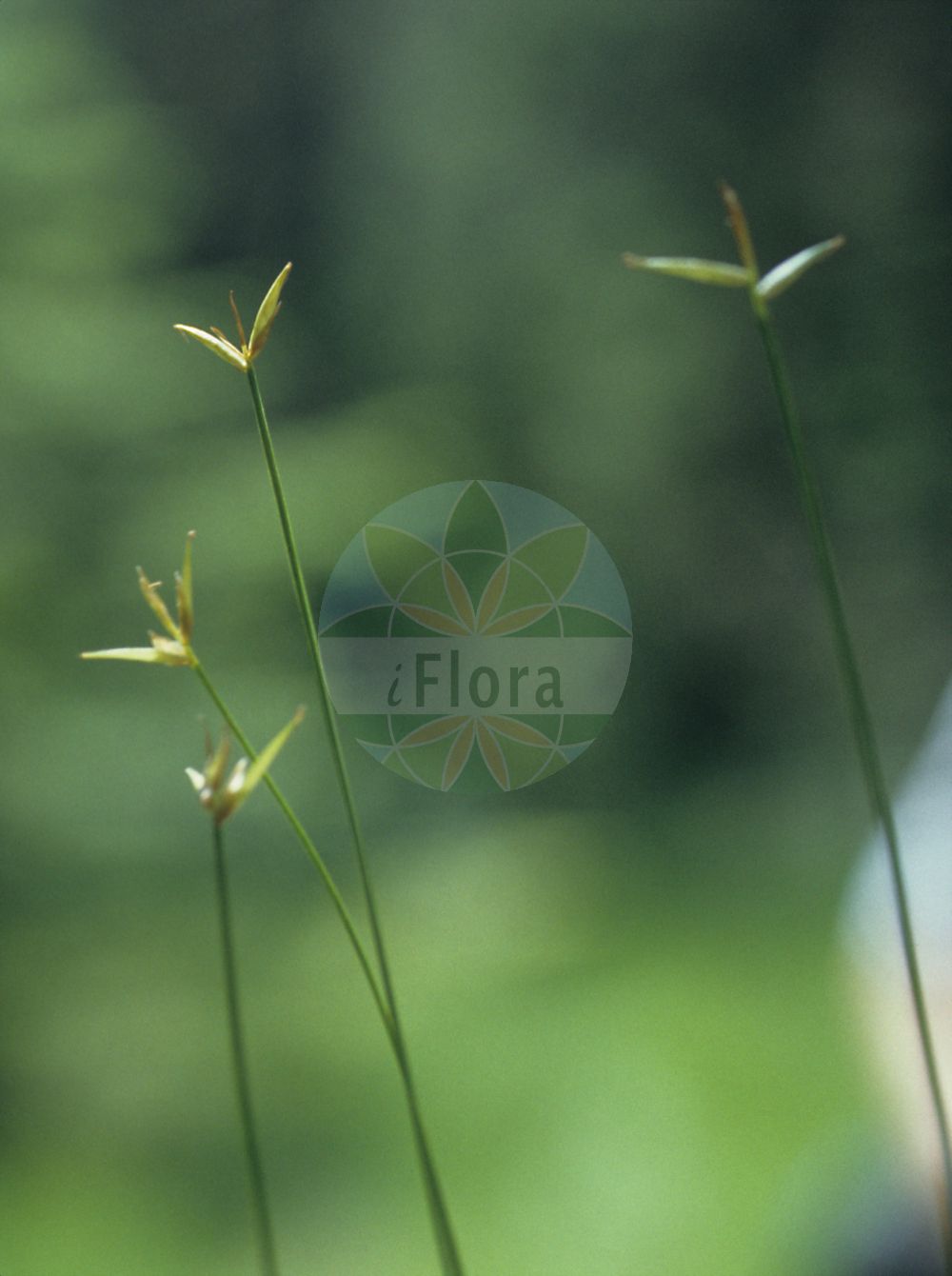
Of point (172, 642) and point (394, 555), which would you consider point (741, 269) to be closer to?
point (172, 642)

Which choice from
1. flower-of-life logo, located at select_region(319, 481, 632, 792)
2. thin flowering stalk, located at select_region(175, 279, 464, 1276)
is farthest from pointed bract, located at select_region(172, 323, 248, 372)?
flower-of-life logo, located at select_region(319, 481, 632, 792)

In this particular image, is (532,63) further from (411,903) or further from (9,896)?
(9,896)

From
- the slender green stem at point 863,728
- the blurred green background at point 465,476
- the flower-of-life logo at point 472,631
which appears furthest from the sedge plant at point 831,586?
the blurred green background at point 465,476

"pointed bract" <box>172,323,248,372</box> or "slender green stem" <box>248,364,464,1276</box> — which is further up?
"pointed bract" <box>172,323,248,372</box>

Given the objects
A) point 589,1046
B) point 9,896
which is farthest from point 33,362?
point 589,1046

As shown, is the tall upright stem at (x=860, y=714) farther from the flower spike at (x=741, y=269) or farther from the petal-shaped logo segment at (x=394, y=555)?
the petal-shaped logo segment at (x=394, y=555)

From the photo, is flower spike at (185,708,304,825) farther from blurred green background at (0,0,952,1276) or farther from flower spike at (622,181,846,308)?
blurred green background at (0,0,952,1276)

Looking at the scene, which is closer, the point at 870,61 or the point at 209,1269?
the point at 209,1269
